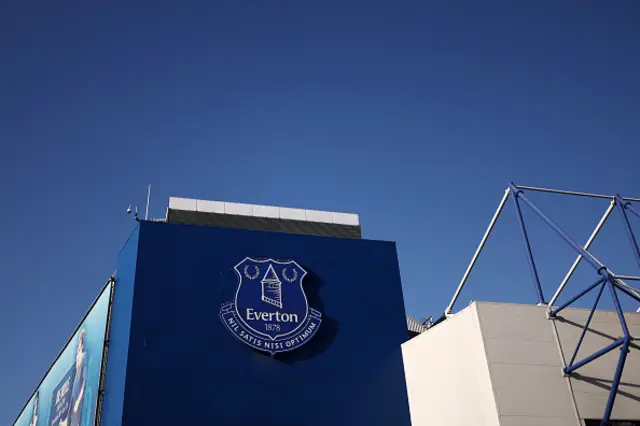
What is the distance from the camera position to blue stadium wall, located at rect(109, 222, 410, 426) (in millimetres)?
18281

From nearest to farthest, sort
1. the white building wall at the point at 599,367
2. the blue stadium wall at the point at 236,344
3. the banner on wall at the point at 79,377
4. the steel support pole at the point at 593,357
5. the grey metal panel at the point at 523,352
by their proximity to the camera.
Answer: the steel support pole at the point at 593,357 < the grey metal panel at the point at 523,352 < the white building wall at the point at 599,367 < the blue stadium wall at the point at 236,344 < the banner on wall at the point at 79,377

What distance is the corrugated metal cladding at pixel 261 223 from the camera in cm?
2250

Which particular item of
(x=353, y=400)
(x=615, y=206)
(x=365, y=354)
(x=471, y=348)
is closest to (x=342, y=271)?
(x=365, y=354)

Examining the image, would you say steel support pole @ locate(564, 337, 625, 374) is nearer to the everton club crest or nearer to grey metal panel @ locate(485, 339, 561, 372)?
grey metal panel @ locate(485, 339, 561, 372)

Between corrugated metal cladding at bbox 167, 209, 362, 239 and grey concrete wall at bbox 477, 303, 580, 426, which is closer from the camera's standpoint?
grey concrete wall at bbox 477, 303, 580, 426

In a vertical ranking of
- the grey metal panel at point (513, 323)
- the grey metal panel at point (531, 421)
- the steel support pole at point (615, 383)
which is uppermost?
the grey metal panel at point (513, 323)

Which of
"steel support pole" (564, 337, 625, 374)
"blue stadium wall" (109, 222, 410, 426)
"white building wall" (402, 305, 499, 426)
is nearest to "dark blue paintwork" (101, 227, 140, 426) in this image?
"blue stadium wall" (109, 222, 410, 426)

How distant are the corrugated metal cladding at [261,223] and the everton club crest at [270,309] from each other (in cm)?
259

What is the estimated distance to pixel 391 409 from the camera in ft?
66.0

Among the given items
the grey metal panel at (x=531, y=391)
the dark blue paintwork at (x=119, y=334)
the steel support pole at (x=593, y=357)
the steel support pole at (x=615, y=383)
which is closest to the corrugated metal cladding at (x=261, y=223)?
the dark blue paintwork at (x=119, y=334)

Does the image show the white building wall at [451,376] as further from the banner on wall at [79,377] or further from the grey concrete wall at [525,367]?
the banner on wall at [79,377]

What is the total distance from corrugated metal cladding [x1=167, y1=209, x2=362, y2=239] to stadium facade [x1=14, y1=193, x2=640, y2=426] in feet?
0.17

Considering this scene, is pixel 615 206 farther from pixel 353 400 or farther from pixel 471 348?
pixel 353 400

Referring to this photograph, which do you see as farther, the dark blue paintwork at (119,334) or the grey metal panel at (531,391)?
the dark blue paintwork at (119,334)
